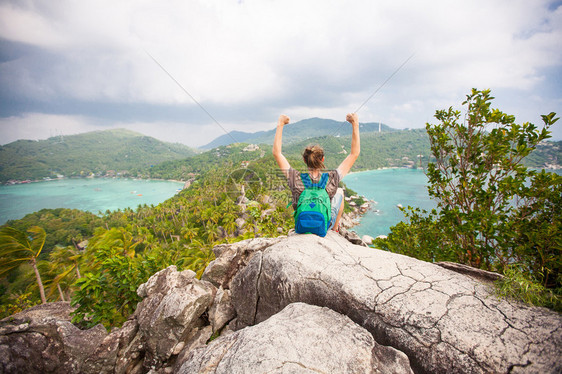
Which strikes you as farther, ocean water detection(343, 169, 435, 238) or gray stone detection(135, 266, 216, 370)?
ocean water detection(343, 169, 435, 238)

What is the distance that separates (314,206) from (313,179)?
1.87ft

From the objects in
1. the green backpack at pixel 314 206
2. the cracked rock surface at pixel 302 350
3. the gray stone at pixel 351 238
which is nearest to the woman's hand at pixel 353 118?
the green backpack at pixel 314 206

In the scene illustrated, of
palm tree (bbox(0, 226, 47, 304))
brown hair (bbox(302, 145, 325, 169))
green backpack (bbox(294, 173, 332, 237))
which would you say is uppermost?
brown hair (bbox(302, 145, 325, 169))

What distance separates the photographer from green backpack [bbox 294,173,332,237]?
4383mm

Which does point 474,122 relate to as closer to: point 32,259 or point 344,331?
point 344,331

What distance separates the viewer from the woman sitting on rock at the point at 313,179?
4320mm

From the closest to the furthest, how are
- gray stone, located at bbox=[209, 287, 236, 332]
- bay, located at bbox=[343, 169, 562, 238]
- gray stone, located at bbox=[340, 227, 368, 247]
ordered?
1. gray stone, located at bbox=[209, 287, 236, 332]
2. gray stone, located at bbox=[340, 227, 368, 247]
3. bay, located at bbox=[343, 169, 562, 238]

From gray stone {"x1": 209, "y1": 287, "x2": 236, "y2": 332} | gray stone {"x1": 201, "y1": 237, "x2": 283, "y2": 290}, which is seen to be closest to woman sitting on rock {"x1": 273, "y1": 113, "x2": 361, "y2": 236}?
A: gray stone {"x1": 201, "y1": 237, "x2": 283, "y2": 290}

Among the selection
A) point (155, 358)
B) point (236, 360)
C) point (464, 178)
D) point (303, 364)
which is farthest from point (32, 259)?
point (464, 178)

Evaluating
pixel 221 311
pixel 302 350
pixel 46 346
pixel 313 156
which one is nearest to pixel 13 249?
pixel 46 346

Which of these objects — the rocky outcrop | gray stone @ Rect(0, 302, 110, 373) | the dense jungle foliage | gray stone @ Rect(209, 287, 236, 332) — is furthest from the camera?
gray stone @ Rect(209, 287, 236, 332)

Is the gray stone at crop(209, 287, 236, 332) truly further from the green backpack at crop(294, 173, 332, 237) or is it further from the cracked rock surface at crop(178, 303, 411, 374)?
the green backpack at crop(294, 173, 332, 237)

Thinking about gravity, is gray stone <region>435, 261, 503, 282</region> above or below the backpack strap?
below

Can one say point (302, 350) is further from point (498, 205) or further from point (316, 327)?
point (498, 205)
